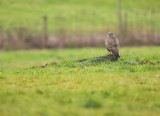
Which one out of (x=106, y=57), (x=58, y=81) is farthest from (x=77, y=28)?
(x=58, y=81)

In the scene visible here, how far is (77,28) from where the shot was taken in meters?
58.2

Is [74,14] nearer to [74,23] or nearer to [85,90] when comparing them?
[74,23]

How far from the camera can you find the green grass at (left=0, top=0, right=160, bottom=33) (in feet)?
192

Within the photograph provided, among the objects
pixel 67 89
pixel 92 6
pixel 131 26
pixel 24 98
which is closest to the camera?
pixel 24 98

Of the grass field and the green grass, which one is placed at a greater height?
the green grass

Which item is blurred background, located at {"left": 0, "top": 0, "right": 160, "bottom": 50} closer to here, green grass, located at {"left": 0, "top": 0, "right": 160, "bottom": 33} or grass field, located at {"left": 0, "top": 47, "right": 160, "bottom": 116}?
green grass, located at {"left": 0, "top": 0, "right": 160, "bottom": 33}

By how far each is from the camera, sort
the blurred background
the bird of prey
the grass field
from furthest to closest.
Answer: the blurred background → the bird of prey → the grass field

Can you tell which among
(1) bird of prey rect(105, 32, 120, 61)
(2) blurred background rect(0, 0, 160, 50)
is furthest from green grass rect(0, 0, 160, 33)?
(1) bird of prey rect(105, 32, 120, 61)

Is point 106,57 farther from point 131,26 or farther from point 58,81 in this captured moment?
point 131,26

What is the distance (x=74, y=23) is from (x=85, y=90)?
50.8 metres

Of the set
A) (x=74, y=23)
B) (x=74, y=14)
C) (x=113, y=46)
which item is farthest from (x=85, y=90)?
(x=74, y=14)

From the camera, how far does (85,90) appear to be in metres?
12.2

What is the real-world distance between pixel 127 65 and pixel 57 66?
3.30 meters

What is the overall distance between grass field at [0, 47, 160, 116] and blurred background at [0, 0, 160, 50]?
94.3 feet
